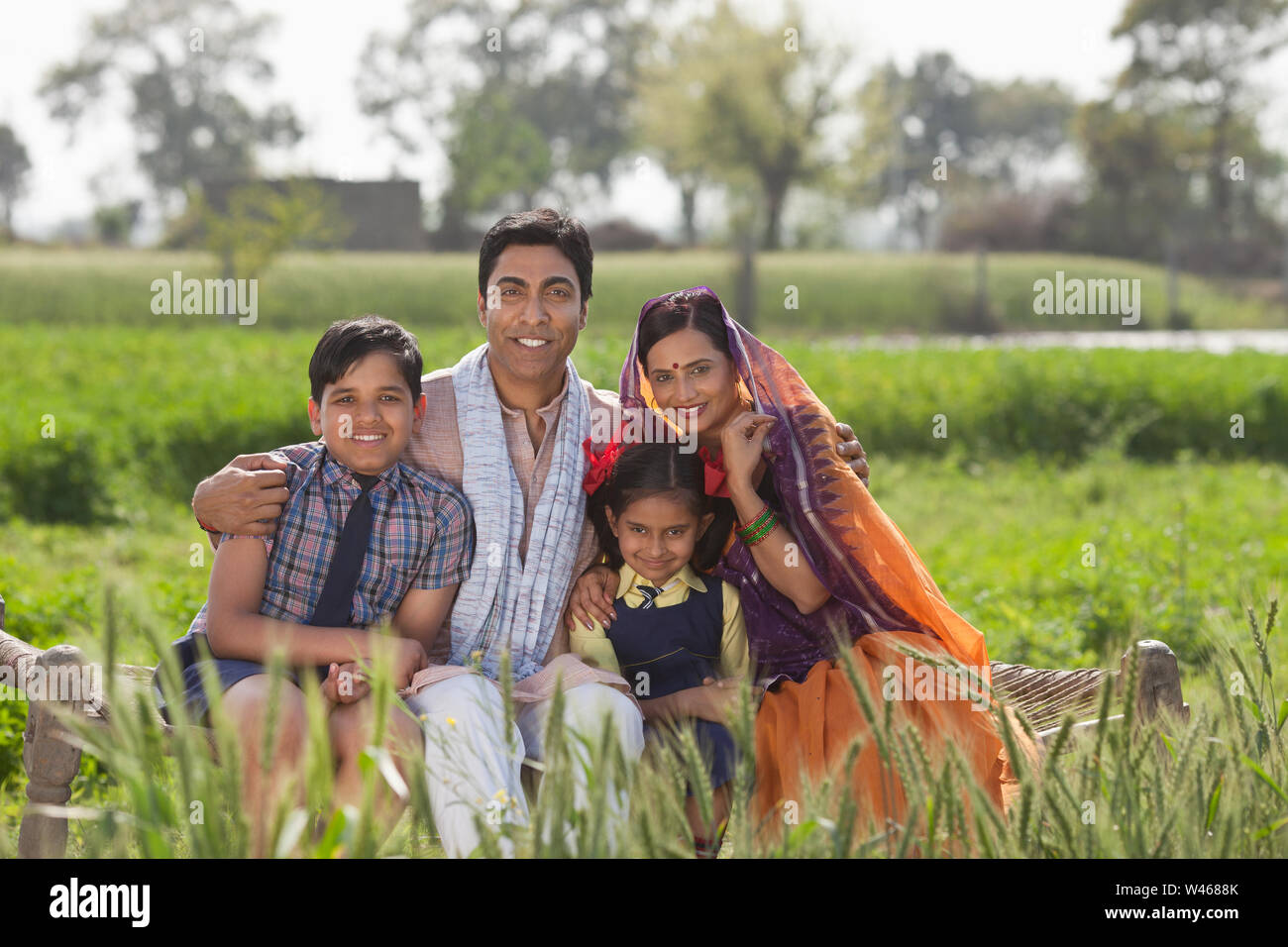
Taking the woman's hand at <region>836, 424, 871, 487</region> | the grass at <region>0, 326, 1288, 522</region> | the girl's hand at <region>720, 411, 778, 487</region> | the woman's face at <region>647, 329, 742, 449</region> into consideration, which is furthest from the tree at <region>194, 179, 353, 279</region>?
the girl's hand at <region>720, 411, 778, 487</region>

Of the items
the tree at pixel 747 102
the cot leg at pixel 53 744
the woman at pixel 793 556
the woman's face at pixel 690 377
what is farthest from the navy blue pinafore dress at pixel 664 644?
the tree at pixel 747 102

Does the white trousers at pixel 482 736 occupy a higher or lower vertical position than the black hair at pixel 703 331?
lower

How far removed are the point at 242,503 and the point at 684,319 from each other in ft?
4.08

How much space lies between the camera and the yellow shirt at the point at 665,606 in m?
3.20

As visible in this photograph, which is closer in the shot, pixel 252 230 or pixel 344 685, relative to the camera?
→ pixel 344 685

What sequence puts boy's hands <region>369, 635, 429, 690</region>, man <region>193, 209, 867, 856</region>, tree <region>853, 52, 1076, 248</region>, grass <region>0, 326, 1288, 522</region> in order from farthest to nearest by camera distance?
tree <region>853, 52, 1076, 248</region> < grass <region>0, 326, 1288, 522</region> < man <region>193, 209, 867, 856</region> < boy's hands <region>369, 635, 429, 690</region>

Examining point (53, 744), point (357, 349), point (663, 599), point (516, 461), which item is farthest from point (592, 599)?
point (53, 744)

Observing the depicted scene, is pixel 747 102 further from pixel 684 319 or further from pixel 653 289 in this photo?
pixel 684 319

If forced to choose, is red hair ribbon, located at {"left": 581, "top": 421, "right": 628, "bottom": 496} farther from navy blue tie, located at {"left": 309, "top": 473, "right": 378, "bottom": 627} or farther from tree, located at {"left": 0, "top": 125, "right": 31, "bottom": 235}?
tree, located at {"left": 0, "top": 125, "right": 31, "bottom": 235}

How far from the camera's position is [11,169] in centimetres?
5750

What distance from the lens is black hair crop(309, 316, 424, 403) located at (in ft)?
9.86

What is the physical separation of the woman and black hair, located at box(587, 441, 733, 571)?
13mm

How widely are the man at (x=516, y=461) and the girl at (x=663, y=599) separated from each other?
0.43ft

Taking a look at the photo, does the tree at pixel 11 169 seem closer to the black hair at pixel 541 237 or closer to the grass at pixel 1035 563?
the grass at pixel 1035 563
